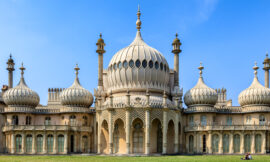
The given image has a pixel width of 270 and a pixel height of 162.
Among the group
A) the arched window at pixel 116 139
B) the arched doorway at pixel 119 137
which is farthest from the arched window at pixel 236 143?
the arched window at pixel 116 139

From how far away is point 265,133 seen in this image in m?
64.2

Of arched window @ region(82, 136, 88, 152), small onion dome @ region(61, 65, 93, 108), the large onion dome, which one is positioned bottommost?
arched window @ region(82, 136, 88, 152)

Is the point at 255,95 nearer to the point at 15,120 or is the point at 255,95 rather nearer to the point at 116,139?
the point at 116,139

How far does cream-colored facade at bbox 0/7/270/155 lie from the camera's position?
203 ft

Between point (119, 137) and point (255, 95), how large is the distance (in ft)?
85.6

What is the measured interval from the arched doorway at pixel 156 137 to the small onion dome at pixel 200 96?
930 centimetres

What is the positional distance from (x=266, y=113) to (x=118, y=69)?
2815 cm

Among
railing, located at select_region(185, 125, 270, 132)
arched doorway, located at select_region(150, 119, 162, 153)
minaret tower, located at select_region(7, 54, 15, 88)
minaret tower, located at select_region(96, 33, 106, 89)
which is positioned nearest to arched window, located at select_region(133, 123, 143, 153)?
arched doorway, located at select_region(150, 119, 162, 153)

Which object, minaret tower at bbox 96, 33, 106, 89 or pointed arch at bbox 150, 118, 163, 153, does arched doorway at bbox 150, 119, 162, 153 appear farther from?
minaret tower at bbox 96, 33, 106, 89

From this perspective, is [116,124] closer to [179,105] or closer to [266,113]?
[179,105]

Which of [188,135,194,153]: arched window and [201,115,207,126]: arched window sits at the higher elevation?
[201,115,207,126]: arched window

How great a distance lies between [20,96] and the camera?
6900cm

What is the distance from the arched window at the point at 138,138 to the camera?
62369 millimetres

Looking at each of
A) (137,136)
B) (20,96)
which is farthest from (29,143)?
(137,136)
